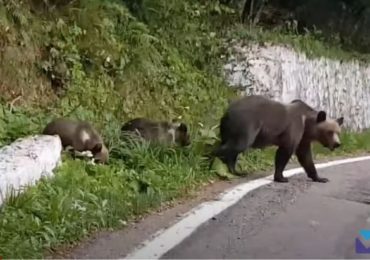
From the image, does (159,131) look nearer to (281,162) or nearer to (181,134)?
(181,134)

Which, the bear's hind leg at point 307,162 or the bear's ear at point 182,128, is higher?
the bear's ear at point 182,128

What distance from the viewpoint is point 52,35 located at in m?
14.0

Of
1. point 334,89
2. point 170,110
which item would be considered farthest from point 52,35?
point 334,89

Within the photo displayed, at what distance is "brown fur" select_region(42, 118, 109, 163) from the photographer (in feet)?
34.8

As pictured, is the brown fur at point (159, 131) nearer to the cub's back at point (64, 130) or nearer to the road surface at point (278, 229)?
the cub's back at point (64, 130)

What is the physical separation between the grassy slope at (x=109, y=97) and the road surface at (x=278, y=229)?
0.49 meters

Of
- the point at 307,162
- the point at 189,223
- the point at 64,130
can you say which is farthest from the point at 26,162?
the point at 307,162

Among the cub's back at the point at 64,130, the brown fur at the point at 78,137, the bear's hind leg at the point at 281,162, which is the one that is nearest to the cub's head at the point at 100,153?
the brown fur at the point at 78,137

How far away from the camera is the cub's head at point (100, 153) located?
10.5 meters

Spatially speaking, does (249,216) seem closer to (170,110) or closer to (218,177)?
(218,177)

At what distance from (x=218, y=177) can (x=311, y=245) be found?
4.06 meters

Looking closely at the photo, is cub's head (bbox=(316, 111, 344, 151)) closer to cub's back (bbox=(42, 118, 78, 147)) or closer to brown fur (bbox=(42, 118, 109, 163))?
brown fur (bbox=(42, 118, 109, 163))

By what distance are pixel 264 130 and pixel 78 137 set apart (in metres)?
2.68

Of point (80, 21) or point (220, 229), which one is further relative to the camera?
point (80, 21)
